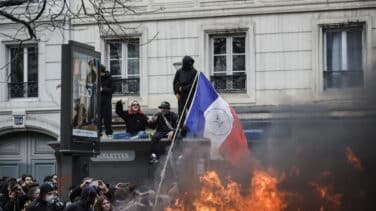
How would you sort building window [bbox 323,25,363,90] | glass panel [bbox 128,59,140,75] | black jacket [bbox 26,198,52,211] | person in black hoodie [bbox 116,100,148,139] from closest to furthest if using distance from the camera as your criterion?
1. black jacket [bbox 26,198,52,211]
2. person in black hoodie [bbox 116,100,148,139]
3. building window [bbox 323,25,363,90]
4. glass panel [bbox 128,59,140,75]

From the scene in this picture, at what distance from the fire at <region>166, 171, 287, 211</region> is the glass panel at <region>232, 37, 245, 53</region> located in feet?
34.8

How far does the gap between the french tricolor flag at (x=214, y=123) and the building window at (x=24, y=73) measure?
38.3 ft

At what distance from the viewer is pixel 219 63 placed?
22.0 m

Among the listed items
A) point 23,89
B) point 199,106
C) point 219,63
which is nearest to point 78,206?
point 199,106

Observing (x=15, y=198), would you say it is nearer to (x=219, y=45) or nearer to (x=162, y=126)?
(x=162, y=126)

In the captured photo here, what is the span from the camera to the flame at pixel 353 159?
1040 centimetres

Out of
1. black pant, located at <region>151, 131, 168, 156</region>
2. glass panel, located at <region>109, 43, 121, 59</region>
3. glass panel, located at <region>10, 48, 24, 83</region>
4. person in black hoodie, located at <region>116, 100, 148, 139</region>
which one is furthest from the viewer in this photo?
glass panel, located at <region>10, 48, 24, 83</region>

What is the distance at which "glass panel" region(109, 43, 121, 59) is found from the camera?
22.8m

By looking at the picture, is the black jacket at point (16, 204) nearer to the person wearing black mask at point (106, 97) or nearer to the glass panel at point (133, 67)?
the person wearing black mask at point (106, 97)

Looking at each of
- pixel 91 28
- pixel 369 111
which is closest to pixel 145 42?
pixel 91 28

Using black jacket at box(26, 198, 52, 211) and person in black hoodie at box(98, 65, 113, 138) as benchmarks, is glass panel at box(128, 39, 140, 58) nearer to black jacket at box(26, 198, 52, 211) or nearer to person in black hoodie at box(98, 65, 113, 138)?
person in black hoodie at box(98, 65, 113, 138)

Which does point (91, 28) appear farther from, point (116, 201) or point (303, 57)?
point (116, 201)

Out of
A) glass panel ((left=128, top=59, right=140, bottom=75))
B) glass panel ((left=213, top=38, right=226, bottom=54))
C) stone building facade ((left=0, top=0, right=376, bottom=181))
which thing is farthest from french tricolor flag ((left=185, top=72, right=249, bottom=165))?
glass panel ((left=128, top=59, right=140, bottom=75))

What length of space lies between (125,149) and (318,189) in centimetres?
382
